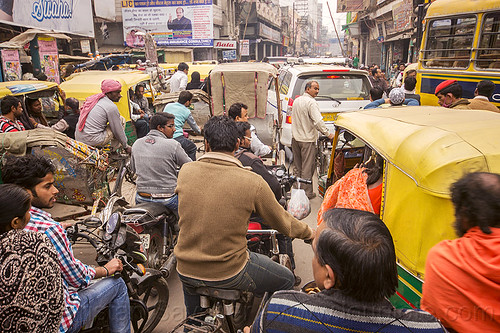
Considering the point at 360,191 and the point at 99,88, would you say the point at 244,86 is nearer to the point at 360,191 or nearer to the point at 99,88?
the point at 99,88

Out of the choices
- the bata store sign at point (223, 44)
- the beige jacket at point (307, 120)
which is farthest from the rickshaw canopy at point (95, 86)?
the bata store sign at point (223, 44)

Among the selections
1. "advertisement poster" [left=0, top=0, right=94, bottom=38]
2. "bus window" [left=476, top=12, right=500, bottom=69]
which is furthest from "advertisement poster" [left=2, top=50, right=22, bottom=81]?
"bus window" [left=476, top=12, right=500, bottom=69]

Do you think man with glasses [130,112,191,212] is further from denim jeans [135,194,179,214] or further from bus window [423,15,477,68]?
bus window [423,15,477,68]

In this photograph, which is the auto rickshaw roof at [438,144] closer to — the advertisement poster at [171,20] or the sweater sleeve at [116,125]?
the sweater sleeve at [116,125]

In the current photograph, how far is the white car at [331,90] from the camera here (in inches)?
272

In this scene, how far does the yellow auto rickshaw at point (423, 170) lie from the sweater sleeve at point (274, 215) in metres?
0.53

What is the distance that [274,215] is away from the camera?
2180 millimetres

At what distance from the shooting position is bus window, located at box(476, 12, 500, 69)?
20.5 ft

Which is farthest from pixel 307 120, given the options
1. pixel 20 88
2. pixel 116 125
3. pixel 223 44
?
pixel 223 44

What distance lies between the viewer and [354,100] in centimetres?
707

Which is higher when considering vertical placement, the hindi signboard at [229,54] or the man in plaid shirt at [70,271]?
the hindi signboard at [229,54]

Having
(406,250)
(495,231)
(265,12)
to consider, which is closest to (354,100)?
(406,250)

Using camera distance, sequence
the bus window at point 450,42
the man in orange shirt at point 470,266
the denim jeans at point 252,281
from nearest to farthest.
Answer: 1. the man in orange shirt at point 470,266
2. the denim jeans at point 252,281
3. the bus window at point 450,42

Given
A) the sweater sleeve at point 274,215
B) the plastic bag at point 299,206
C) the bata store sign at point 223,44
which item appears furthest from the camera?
the bata store sign at point 223,44
